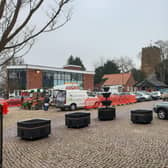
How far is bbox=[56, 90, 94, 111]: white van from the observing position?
1923 cm

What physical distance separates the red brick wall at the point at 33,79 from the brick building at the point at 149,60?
121ft

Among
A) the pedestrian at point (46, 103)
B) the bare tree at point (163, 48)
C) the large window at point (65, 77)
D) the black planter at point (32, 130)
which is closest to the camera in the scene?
the black planter at point (32, 130)

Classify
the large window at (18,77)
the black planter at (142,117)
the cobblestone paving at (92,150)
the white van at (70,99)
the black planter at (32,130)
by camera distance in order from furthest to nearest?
1. the large window at (18,77)
2. the white van at (70,99)
3. the black planter at (142,117)
4. the black planter at (32,130)
5. the cobblestone paving at (92,150)

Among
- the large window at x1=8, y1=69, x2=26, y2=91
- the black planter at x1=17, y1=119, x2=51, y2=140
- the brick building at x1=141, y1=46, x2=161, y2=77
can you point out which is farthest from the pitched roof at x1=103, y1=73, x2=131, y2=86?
the black planter at x1=17, y1=119, x2=51, y2=140

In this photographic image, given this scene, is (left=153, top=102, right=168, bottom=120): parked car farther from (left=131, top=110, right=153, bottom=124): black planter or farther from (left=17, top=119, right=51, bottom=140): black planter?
(left=17, top=119, right=51, bottom=140): black planter

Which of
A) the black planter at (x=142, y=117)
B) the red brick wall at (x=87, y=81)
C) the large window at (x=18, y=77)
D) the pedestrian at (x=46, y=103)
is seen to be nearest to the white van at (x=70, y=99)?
the pedestrian at (x=46, y=103)

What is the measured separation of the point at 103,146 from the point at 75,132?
8.52 ft

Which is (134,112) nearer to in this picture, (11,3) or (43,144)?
(43,144)

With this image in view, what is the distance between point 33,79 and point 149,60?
41872 millimetres

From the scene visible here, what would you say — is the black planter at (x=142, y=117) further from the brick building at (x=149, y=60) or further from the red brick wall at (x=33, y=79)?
the brick building at (x=149, y=60)

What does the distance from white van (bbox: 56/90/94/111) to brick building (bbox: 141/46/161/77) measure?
155ft

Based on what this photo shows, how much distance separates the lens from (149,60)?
67.2 metres

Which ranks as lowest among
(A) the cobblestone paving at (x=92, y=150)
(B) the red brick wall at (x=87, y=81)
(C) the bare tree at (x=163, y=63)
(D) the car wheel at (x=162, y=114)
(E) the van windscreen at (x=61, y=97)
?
(A) the cobblestone paving at (x=92, y=150)

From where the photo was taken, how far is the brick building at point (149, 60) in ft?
208
